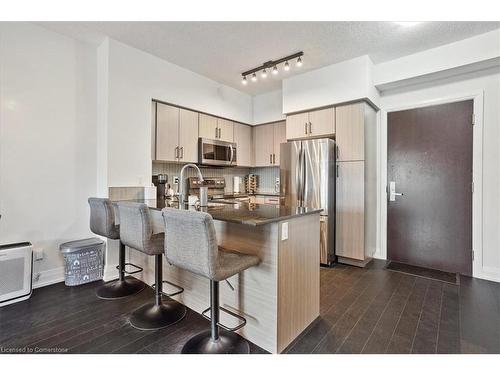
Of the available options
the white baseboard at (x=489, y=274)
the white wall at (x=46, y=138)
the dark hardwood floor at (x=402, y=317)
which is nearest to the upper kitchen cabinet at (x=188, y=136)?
the white wall at (x=46, y=138)

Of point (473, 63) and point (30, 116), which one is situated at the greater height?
point (473, 63)

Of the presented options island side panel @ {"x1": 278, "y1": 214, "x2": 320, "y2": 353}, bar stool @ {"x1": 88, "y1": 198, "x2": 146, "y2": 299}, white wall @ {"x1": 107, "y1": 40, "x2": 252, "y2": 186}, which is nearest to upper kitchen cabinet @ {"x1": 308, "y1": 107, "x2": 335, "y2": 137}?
white wall @ {"x1": 107, "y1": 40, "x2": 252, "y2": 186}

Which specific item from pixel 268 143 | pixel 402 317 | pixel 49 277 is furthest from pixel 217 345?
pixel 268 143

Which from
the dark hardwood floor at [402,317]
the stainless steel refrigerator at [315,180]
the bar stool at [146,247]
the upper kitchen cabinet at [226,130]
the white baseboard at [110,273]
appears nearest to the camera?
the dark hardwood floor at [402,317]

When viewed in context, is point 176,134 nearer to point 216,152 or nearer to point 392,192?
point 216,152

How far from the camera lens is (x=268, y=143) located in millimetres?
4793

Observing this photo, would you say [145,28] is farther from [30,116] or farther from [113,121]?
[30,116]

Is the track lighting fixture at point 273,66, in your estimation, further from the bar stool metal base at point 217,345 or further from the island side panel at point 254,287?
the bar stool metal base at point 217,345

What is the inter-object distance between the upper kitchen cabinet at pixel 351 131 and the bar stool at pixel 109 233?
290 cm

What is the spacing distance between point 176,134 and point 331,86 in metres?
2.28

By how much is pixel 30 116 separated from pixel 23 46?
706 mm

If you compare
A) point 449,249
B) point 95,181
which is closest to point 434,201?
point 449,249

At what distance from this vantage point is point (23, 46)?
8.60ft

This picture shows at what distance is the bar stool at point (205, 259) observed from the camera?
146 centimetres
